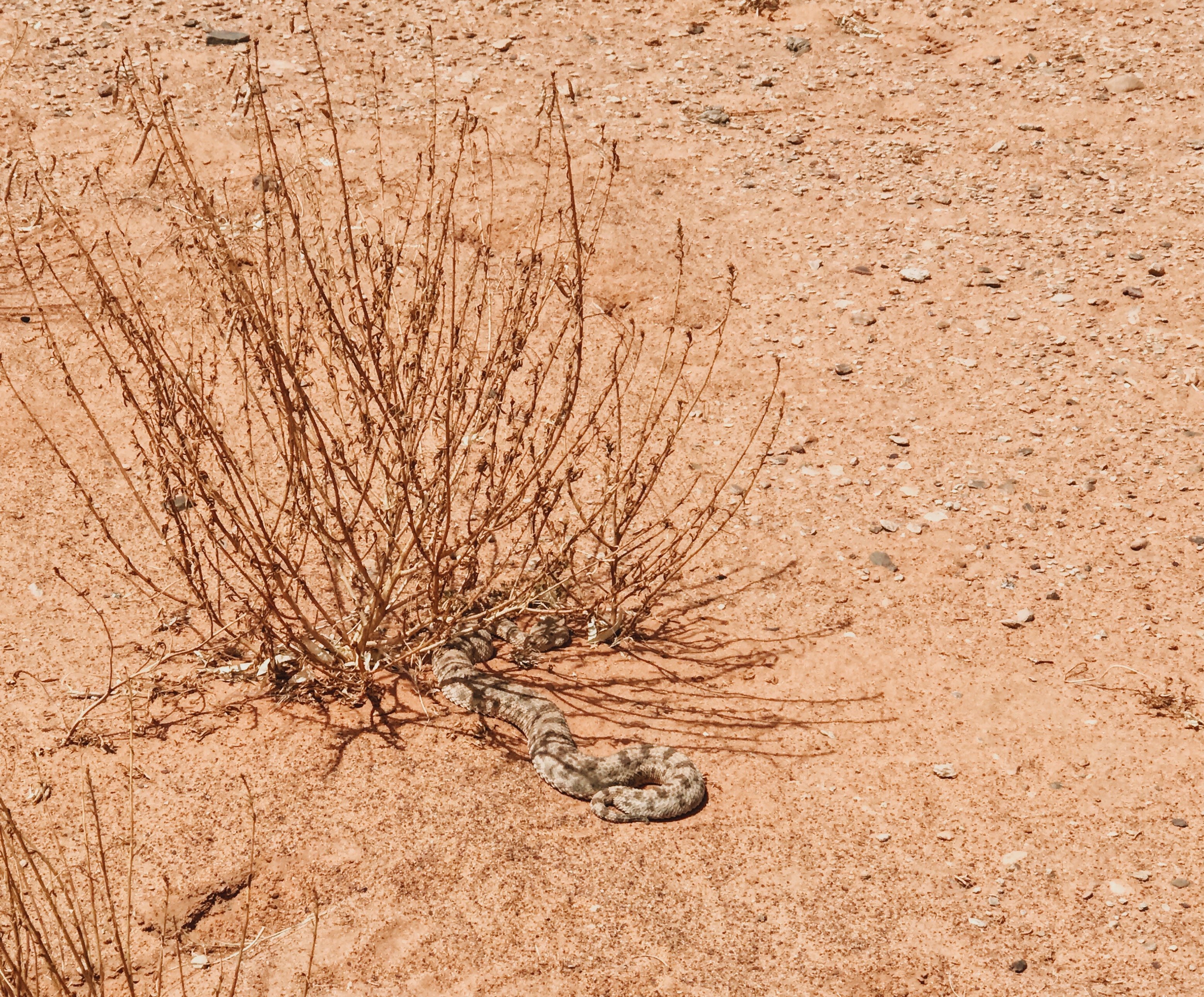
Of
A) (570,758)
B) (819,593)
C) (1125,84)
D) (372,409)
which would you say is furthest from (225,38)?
A: (570,758)

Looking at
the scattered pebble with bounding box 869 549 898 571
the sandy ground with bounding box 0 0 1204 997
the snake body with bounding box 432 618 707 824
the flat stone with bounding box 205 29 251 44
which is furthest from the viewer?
the flat stone with bounding box 205 29 251 44

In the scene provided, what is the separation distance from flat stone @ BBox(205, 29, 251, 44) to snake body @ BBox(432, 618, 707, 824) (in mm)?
7126

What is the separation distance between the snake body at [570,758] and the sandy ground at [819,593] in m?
0.10

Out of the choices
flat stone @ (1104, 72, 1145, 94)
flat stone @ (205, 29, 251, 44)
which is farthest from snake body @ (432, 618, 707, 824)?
flat stone @ (1104, 72, 1145, 94)

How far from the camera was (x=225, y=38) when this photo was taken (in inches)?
444

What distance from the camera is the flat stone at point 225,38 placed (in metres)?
11.3

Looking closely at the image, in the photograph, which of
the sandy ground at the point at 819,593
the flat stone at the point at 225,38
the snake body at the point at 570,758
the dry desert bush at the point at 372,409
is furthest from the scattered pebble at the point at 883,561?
the flat stone at the point at 225,38

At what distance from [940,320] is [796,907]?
4648mm

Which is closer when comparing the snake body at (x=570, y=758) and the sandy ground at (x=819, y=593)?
the sandy ground at (x=819, y=593)

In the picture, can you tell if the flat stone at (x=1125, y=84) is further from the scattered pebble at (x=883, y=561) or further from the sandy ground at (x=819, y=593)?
the scattered pebble at (x=883, y=561)

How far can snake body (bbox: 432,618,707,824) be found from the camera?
546cm

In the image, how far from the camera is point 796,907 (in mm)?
5074

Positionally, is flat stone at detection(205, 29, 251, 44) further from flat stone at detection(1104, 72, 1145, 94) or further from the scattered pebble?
the scattered pebble

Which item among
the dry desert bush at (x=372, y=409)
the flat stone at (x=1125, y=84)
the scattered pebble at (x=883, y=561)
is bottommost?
the scattered pebble at (x=883, y=561)
